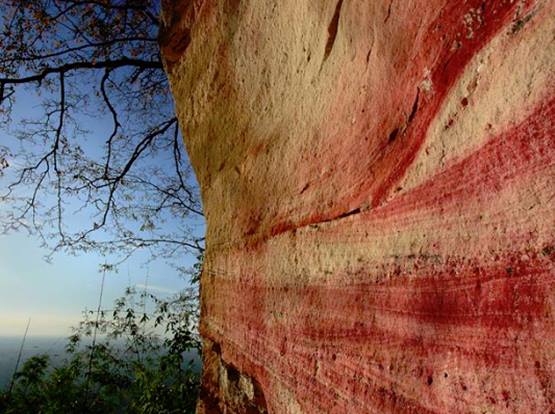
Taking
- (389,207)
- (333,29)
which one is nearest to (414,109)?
(389,207)

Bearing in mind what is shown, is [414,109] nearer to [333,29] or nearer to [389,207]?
[389,207]

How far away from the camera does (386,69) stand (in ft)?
4.63

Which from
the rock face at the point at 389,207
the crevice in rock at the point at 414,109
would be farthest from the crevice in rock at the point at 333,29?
the crevice in rock at the point at 414,109

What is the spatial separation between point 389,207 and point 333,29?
79 cm

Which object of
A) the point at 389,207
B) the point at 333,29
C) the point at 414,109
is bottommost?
the point at 389,207

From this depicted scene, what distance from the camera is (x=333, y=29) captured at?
1.71 meters

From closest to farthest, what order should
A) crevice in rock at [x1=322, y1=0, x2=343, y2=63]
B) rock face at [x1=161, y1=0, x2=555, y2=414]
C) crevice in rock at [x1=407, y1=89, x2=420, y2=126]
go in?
1. rock face at [x1=161, y1=0, x2=555, y2=414]
2. crevice in rock at [x1=407, y1=89, x2=420, y2=126]
3. crevice in rock at [x1=322, y1=0, x2=343, y2=63]

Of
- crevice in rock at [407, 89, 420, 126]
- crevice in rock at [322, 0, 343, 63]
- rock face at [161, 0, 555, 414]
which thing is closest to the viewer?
rock face at [161, 0, 555, 414]

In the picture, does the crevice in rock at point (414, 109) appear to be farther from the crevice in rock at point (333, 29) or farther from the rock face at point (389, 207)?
the crevice in rock at point (333, 29)

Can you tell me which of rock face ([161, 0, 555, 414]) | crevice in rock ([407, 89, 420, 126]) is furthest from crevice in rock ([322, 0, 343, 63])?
crevice in rock ([407, 89, 420, 126])

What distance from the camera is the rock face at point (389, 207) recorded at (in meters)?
0.92

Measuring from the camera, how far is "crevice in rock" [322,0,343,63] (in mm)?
1672

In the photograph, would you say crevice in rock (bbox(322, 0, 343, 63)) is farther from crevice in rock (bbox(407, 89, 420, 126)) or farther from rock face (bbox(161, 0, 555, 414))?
crevice in rock (bbox(407, 89, 420, 126))

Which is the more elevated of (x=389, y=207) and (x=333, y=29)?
(x=333, y=29)
